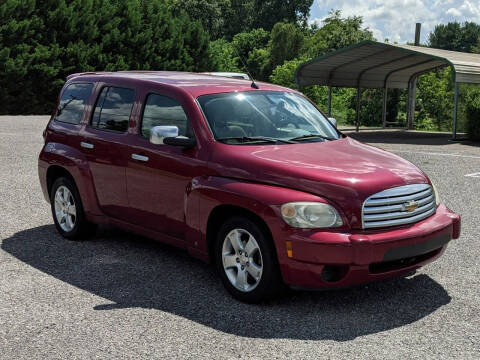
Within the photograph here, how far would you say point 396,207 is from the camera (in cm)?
475

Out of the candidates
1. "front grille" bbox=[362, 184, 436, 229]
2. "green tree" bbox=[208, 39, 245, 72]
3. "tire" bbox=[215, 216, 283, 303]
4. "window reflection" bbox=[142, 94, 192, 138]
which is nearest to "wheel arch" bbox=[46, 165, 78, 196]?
"window reflection" bbox=[142, 94, 192, 138]

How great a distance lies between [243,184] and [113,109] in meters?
2.17

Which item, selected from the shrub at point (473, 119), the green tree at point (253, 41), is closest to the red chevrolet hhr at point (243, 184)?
the shrub at point (473, 119)

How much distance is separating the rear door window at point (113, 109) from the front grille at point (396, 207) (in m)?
2.71

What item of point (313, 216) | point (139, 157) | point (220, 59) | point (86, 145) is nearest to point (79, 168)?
point (86, 145)

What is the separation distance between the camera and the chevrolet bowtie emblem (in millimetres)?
4805

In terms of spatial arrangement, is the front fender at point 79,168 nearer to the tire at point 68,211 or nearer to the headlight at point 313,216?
the tire at point 68,211

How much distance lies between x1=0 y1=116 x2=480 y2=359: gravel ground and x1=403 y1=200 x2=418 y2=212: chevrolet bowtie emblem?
0.79m

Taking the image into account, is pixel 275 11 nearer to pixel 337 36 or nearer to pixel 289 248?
pixel 337 36

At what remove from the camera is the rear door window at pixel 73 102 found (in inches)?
272

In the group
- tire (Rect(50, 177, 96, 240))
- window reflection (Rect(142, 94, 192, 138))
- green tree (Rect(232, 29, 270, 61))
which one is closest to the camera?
window reflection (Rect(142, 94, 192, 138))

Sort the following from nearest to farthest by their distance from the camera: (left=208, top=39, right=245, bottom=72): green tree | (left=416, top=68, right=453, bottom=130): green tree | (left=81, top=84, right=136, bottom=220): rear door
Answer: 1. (left=81, top=84, right=136, bottom=220): rear door
2. (left=416, top=68, right=453, bottom=130): green tree
3. (left=208, top=39, right=245, bottom=72): green tree

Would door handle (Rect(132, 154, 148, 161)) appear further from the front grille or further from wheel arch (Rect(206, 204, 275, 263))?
the front grille

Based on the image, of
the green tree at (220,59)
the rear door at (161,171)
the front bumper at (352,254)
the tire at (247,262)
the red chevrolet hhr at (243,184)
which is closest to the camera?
the front bumper at (352,254)
